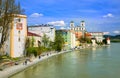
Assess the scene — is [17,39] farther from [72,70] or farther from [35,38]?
[72,70]

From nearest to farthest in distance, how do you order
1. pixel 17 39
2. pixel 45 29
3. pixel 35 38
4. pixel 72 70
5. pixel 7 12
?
pixel 7 12
pixel 72 70
pixel 17 39
pixel 35 38
pixel 45 29

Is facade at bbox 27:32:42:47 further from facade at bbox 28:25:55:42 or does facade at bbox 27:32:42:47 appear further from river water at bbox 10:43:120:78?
facade at bbox 28:25:55:42

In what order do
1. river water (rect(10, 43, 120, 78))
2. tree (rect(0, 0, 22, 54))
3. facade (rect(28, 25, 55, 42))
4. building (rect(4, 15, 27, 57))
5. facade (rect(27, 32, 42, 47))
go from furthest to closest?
facade (rect(28, 25, 55, 42)) < facade (rect(27, 32, 42, 47)) < building (rect(4, 15, 27, 57)) < river water (rect(10, 43, 120, 78)) < tree (rect(0, 0, 22, 54))

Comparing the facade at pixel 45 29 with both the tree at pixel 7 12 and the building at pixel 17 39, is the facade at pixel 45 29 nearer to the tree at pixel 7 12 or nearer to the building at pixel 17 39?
the building at pixel 17 39

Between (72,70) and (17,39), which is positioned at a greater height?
(17,39)

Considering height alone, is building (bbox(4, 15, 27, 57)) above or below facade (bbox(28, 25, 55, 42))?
below

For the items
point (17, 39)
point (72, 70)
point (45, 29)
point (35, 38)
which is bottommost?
point (72, 70)

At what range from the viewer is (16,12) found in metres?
26.0

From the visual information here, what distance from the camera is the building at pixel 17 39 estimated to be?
129 ft

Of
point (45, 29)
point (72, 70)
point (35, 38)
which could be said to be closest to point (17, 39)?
point (35, 38)

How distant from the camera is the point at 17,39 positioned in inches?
1594

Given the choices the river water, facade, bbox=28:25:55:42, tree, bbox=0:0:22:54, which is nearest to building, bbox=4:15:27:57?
the river water

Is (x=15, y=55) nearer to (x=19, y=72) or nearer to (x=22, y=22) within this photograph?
(x=22, y=22)

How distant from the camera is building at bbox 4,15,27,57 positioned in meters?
39.3
